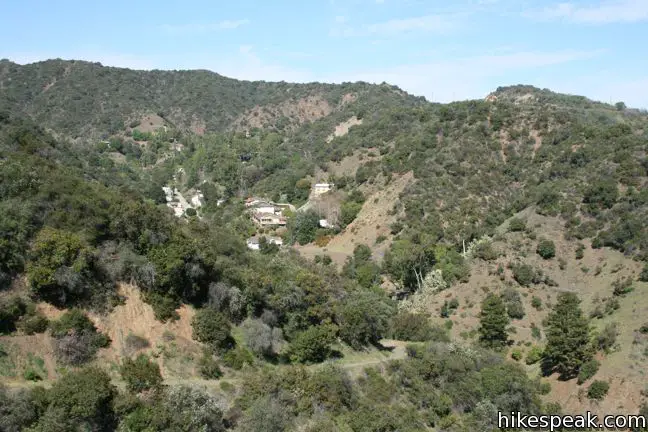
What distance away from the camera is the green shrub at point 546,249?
55.9 m

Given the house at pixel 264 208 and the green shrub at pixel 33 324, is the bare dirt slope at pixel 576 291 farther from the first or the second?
the house at pixel 264 208

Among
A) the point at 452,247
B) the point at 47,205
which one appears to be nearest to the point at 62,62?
the point at 452,247

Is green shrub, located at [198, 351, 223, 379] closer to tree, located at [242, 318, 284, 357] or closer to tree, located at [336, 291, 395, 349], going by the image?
tree, located at [242, 318, 284, 357]

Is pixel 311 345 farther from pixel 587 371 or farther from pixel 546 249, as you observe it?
pixel 546 249

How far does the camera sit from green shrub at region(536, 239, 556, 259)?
5588 centimetres

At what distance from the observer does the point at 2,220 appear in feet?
94.0

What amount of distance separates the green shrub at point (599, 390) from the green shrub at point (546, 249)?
19848 millimetres

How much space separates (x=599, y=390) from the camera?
36656 millimetres

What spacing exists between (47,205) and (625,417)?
99.8ft

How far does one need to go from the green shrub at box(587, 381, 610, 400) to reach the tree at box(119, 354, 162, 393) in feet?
77.1

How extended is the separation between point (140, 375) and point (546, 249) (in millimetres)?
39141

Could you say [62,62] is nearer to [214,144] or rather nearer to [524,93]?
[214,144]

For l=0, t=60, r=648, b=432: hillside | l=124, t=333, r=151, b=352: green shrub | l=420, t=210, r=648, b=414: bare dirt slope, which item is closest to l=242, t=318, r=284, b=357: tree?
l=0, t=60, r=648, b=432: hillside

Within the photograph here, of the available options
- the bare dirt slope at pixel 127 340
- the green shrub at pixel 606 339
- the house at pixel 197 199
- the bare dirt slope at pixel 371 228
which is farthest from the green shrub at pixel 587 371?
the house at pixel 197 199
